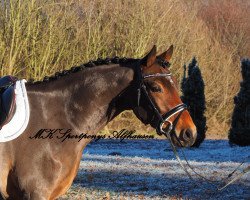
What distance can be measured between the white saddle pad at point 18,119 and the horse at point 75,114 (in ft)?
0.15

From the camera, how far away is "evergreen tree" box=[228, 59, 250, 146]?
1961 centimetres

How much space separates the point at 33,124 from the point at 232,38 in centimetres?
3662

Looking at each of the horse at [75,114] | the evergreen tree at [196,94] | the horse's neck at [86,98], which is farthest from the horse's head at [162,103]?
the evergreen tree at [196,94]

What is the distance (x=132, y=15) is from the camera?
84.7 feet

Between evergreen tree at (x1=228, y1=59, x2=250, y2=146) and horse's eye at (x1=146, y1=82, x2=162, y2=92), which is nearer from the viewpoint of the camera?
horse's eye at (x1=146, y1=82, x2=162, y2=92)

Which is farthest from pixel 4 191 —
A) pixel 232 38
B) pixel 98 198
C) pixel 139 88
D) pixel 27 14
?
pixel 232 38

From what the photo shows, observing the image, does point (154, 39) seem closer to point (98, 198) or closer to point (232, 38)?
point (232, 38)

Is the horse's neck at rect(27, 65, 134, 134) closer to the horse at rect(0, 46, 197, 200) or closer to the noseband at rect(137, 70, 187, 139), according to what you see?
the horse at rect(0, 46, 197, 200)

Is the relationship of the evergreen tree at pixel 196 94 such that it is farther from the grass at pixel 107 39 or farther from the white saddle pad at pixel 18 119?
the white saddle pad at pixel 18 119

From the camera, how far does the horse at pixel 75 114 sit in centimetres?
436

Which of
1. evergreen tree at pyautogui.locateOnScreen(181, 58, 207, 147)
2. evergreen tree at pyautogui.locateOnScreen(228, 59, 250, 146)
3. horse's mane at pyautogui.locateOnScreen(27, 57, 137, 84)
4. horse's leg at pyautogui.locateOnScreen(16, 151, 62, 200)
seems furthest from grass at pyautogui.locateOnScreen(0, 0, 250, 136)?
horse's leg at pyautogui.locateOnScreen(16, 151, 62, 200)

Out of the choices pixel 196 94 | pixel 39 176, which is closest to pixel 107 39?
pixel 196 94

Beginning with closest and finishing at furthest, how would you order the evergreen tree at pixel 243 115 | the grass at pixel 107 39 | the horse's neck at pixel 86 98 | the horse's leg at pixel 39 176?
the horse's leg at pixel 39 176, the horse's neck at pixel 86 98, the evergreen tree at pixel 243 115, the grass at pixel 107 39

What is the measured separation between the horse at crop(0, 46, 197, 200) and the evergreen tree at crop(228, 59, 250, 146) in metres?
15.4
